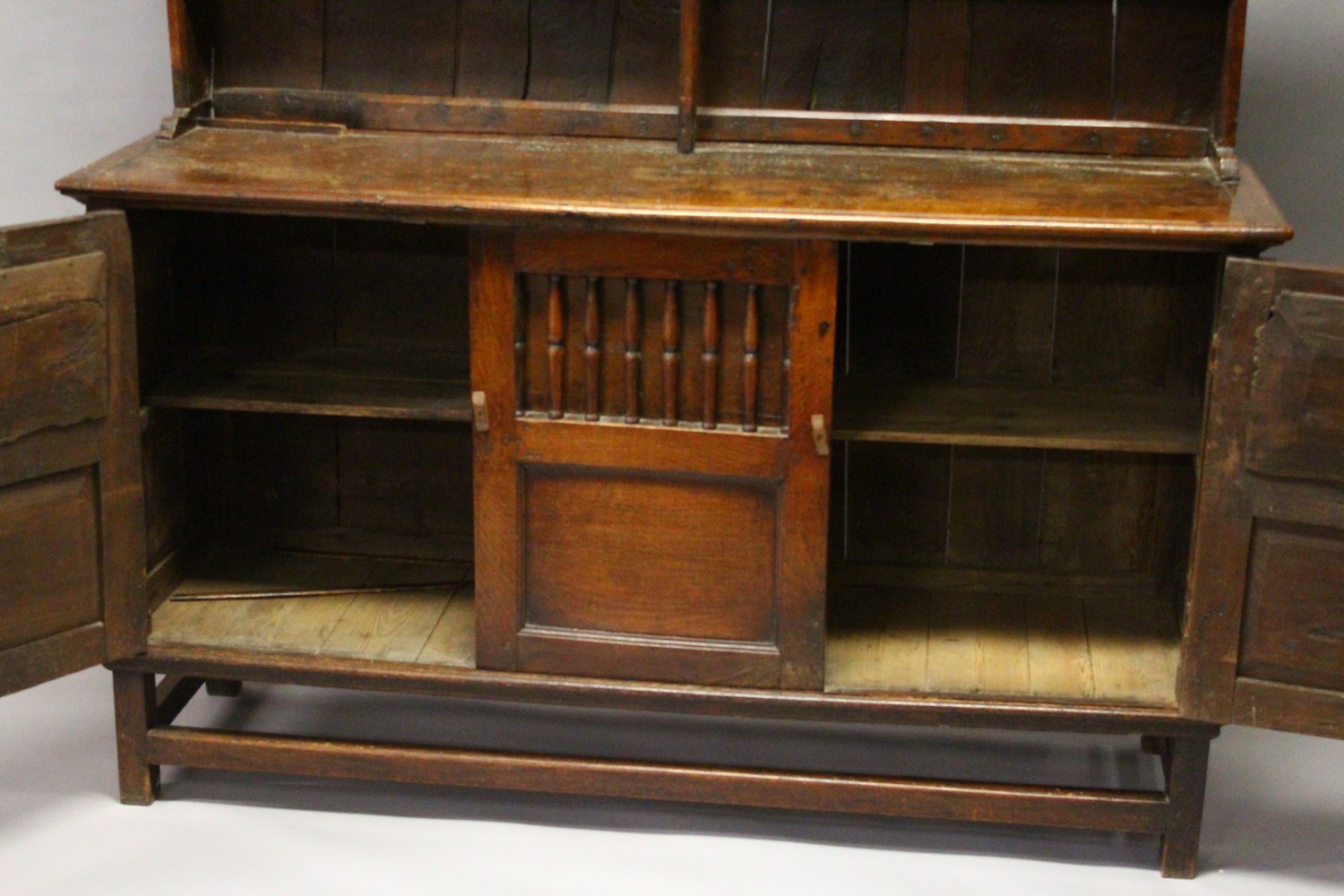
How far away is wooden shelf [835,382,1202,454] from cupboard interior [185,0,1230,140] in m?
0.51

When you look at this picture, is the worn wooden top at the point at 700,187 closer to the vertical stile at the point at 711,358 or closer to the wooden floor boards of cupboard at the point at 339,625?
the vertical stile at the point at 711,358

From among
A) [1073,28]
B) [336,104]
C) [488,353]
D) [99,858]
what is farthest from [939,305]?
[99,858]

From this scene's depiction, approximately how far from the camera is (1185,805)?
350 centimetres

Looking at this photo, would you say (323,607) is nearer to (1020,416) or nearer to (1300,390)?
(1020,416)

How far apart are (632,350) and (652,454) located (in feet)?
0.60

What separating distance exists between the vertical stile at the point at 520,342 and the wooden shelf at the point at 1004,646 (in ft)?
2.44

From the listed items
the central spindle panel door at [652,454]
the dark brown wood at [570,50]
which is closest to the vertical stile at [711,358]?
the central spindle panel door at [652,454]

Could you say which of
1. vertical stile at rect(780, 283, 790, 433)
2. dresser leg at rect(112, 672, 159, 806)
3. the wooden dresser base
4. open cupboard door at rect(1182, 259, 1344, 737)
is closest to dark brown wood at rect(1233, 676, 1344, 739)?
open cupboard door at rect(1182, 259, 1344, 737)

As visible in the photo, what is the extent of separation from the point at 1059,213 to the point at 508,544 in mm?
1097

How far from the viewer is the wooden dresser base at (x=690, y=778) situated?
3.50 metres

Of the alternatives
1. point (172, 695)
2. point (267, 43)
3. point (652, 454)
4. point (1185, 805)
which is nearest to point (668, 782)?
point (652, 454)

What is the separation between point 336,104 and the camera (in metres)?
3.78

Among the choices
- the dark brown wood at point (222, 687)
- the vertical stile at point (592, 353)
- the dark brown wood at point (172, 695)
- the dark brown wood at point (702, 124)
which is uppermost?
the dark brown wood at point (702, 124)

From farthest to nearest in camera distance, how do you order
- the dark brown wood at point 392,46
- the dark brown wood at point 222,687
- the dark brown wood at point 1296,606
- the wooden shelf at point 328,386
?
the dark brown wood at point 222,687, the dark brown wood at point 392,46, the wooden shelf at point 328,386, the dark brown wood at point 1296,606
